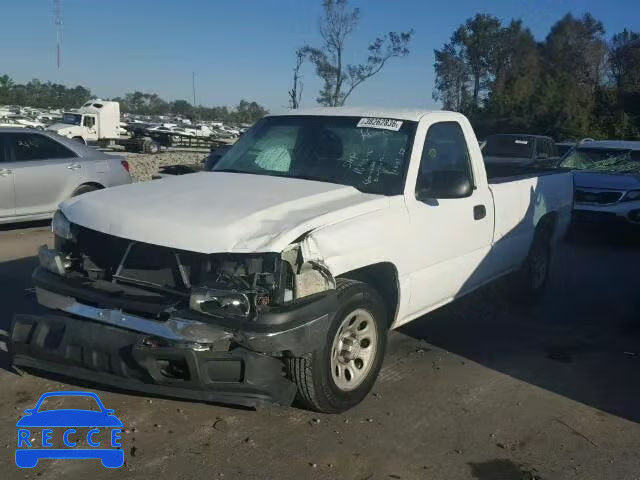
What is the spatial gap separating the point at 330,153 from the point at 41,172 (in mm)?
6125

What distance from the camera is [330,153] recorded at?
4.94 m

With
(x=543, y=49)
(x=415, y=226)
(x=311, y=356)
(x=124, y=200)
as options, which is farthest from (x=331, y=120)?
(x=543, y=49)

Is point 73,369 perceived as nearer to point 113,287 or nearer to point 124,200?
point 113,287

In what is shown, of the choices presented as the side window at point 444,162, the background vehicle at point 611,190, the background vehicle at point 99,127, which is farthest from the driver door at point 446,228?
the background vehicle at point 99,127

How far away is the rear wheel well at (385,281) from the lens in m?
4.27

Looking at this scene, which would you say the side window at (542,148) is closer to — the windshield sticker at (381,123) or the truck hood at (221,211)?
the windshield sticker at (381,123)

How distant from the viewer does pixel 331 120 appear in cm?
517

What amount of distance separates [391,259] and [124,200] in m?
1.74

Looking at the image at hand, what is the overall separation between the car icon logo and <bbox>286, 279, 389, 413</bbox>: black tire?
104 cm

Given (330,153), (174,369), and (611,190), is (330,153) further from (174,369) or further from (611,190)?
(611,190)

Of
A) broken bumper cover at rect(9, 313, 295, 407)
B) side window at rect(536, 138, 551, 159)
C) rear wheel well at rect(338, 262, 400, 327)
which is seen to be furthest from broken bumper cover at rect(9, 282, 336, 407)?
side window at rect(536, 138, 551, 159)

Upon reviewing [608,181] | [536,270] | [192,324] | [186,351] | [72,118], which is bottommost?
[536,270]

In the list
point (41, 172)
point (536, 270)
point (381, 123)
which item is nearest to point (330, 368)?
point (381, 123)

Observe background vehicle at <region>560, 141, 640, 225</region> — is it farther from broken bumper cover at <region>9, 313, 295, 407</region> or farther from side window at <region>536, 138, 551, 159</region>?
broken bumper cover at <region>9, 313, 295, 407</region>
